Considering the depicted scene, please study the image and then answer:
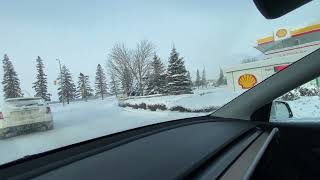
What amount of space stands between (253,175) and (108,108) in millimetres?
1709

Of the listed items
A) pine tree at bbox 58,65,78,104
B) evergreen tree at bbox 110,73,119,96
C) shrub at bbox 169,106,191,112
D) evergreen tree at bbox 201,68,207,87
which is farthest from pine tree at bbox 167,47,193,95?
pine tree at bbox 58,65,78,104

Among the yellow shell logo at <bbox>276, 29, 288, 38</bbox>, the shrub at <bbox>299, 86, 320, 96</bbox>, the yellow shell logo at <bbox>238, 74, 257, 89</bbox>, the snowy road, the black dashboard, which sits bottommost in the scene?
the black dashboard

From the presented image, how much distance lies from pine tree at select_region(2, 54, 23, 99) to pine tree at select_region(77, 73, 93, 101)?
503mm

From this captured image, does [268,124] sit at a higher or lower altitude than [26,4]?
lower

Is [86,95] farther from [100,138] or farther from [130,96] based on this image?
[130,96]

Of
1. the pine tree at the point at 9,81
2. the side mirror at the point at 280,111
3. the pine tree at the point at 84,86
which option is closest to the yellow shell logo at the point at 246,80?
the side mirror at the point at 280,111

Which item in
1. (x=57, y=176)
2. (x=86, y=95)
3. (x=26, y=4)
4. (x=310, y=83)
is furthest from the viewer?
(x=310, y=83)

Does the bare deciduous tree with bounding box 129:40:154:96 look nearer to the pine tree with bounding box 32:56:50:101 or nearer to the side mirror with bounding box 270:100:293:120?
the side mirror with bounding box 270:100:293:120

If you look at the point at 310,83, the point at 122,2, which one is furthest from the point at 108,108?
the point at 310,83

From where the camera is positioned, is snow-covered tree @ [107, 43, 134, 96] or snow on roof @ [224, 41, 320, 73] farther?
snow on roof @ [224, 41, 320, 73]

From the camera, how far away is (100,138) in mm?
1816

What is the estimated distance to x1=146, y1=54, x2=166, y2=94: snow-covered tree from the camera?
3.53m

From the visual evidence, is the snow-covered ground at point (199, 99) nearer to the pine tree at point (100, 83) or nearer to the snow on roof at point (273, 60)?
the snow on roof at point (273, 60)

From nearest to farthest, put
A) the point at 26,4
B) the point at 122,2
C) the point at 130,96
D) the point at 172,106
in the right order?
the point at 26,4 < the point at 122,2 < the point at 130,96 < the point at 172,106
